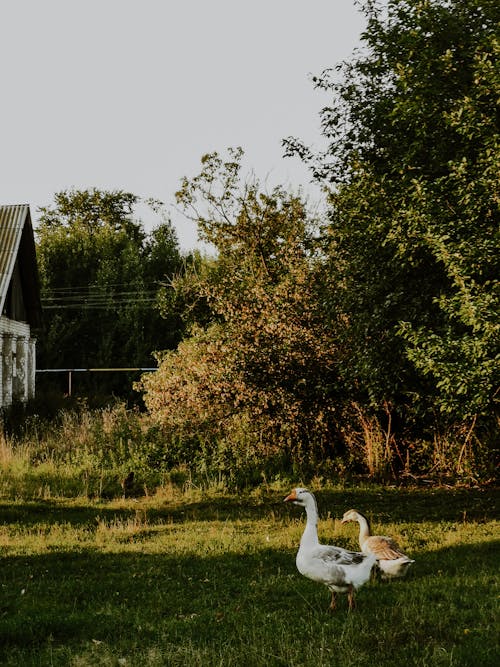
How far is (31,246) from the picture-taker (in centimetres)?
3425

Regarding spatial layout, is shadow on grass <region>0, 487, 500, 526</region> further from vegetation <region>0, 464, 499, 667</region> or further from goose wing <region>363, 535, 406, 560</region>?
goose wing <region>363, 535, 406, 560</region>

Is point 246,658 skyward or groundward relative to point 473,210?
groundward

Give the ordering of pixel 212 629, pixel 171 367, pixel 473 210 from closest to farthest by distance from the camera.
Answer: pixel 212 629 < pixel 473 210 < pixel 171 367

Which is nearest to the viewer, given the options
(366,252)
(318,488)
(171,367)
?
(366,252)

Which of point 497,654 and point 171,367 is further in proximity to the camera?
point 171,367

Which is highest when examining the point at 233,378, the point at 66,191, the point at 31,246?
the point at 66,191

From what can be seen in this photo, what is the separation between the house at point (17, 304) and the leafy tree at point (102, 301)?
10.7 m

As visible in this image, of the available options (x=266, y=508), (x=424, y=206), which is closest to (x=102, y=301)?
(x=266, y=508)

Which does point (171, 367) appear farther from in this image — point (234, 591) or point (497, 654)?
point (497, 654)

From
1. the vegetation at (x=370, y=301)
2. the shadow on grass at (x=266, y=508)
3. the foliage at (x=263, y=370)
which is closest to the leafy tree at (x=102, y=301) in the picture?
the vegetation at (x=370, y=301)

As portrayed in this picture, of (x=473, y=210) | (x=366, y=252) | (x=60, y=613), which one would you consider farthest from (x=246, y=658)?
(x=366, y=252)

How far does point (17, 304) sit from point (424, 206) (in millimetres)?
25985

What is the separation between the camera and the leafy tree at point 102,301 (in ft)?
161

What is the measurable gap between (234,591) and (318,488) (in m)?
8.59
